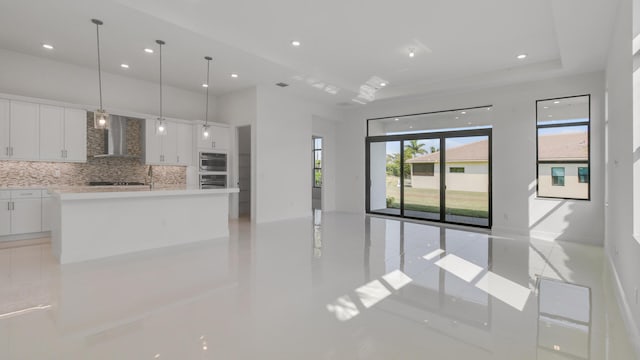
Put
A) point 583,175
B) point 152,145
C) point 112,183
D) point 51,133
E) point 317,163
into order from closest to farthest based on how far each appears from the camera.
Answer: point 51,133 < point 583,175 < point 112,183 < point 152,145 < point 317,163

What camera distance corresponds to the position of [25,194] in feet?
18.1

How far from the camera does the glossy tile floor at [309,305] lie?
2.25 meters

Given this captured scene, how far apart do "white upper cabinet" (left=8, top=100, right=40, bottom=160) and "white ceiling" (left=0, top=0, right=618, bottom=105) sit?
1061 mm

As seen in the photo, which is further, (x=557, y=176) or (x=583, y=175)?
(x=557, y=176)

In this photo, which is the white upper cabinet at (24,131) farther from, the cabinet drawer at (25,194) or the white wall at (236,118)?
the white wall at (236,118)

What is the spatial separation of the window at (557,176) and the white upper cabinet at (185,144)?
7969mm

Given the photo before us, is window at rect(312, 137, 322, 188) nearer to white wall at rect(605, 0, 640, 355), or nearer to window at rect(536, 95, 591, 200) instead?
window at rect(536, 95, 591, 200)

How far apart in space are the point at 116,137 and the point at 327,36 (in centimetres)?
490

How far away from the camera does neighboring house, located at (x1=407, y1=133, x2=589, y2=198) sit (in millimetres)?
6211

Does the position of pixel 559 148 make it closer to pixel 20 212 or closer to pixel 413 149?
pixel 413 149

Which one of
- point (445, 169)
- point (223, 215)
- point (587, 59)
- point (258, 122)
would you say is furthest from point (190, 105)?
point (587, 59)

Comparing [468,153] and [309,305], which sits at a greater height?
[468,153]

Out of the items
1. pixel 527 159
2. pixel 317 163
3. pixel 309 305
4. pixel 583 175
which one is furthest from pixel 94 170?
pixel 583 175

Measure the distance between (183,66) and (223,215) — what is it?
3091 mm
